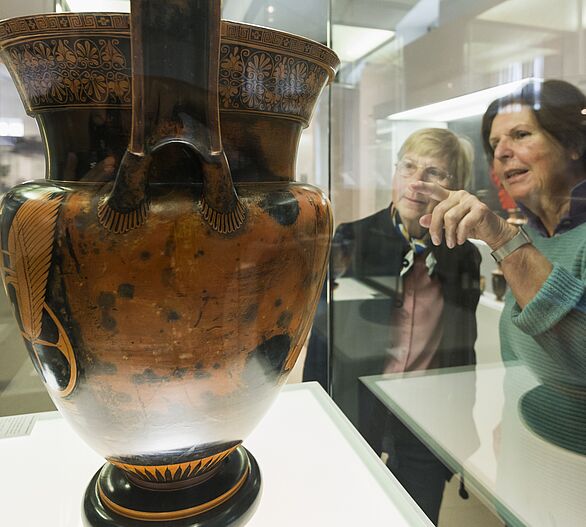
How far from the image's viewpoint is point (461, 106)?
1.03 meters

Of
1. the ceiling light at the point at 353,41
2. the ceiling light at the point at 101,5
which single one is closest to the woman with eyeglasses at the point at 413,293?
the ceiling light at the point at 353,41

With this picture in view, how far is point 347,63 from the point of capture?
1315 millimetres

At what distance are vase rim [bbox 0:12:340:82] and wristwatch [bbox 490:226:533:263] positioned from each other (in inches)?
20.8

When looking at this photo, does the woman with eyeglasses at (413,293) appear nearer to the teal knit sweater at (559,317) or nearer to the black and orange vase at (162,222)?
the teal knit sweater at (559,317)

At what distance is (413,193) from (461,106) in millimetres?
204

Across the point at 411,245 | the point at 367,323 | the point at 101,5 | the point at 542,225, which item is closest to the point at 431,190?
the point at 411,245

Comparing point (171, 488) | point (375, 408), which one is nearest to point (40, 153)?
point (171, 488)

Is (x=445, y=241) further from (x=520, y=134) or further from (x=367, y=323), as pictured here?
(x=367, y=323)

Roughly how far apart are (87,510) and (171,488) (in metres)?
0.12

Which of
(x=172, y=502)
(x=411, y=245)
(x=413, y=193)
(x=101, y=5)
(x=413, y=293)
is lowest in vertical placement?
(x=172, y=502)

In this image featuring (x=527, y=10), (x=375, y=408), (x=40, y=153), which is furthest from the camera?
(x=375, y=408)

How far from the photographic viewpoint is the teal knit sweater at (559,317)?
81cm

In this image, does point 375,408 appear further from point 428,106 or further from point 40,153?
point 40,153

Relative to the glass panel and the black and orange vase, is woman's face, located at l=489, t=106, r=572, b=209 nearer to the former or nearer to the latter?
the glass panel
